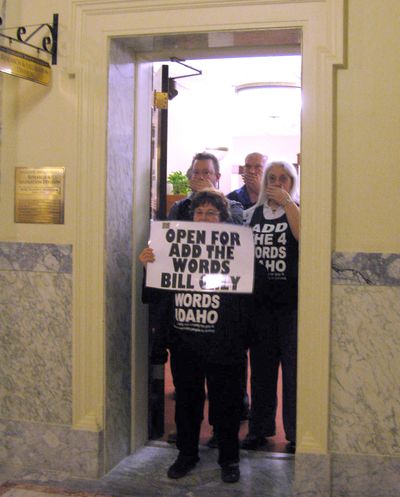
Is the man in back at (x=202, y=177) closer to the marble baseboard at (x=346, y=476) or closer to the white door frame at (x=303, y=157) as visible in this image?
the white door frame at (x=303, y=157)

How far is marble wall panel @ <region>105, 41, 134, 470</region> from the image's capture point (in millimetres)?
3844

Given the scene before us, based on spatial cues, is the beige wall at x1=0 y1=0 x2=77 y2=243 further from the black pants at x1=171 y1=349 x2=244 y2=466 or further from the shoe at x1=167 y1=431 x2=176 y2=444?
the shoe at x1=167 y1=431 x2=176 y2=444

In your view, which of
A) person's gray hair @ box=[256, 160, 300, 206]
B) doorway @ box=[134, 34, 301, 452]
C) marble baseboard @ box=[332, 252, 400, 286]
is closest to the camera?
marble baseboard @ box=[332, 252, 400, 286]

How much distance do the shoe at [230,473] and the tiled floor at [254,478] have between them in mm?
29

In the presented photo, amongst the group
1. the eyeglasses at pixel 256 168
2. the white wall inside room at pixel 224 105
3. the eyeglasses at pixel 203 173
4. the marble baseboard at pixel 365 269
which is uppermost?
the white wall inside room at pixel 224 105

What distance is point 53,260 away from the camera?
387 centimetres

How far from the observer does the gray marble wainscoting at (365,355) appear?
3436 mm

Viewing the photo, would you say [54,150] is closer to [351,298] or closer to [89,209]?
[89,209]

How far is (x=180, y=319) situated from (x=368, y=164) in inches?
51.3

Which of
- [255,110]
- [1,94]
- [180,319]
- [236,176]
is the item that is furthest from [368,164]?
[236,176]

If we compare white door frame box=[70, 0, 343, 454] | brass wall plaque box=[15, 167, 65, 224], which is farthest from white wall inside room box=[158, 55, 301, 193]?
brass wall plaque box=[15, 167, 65, 224]

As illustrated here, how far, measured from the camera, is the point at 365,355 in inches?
137

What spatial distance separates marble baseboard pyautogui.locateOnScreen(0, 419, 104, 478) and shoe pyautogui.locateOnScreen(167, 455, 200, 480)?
399mm

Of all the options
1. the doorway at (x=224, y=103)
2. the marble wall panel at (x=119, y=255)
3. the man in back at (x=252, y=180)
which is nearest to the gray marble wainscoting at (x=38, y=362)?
the marble wall panel at (x=119, y=255)
